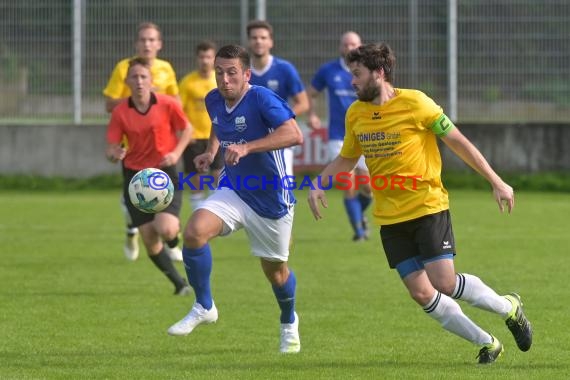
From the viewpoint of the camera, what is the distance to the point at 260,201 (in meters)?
7.39

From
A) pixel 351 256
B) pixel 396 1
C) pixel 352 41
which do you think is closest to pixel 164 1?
pixel 396 1

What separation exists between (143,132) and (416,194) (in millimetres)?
3681

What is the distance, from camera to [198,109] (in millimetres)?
14008

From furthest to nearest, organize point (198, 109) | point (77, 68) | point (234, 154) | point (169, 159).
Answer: point (77, 68) < point (198, 109) < point (169, 159) < point (234, 154)

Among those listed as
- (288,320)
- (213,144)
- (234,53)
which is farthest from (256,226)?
(234,53)

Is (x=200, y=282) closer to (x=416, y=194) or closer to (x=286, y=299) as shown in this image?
(x=286, y=299)

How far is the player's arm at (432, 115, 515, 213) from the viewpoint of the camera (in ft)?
21.3

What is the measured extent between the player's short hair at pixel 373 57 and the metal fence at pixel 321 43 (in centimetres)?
1307

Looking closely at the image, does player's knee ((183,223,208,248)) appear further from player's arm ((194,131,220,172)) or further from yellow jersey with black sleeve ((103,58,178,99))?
yellow jersey with black sleeve ((103,58,178,99))

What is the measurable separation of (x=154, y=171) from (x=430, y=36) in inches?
475

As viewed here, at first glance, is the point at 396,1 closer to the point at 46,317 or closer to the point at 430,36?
the point at 430,36

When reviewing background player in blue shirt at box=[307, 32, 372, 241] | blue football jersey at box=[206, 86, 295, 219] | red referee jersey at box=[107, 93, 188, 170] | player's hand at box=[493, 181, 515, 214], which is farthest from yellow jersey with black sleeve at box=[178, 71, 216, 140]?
player's hand at box=[493, 181, 515, 214]

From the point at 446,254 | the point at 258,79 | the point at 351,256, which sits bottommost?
the point at 351,256

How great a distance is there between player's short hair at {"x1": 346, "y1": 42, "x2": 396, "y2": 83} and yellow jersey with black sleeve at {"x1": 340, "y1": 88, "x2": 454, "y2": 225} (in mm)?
229
